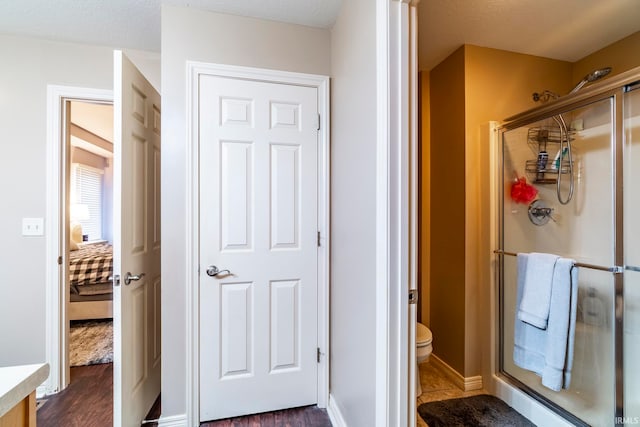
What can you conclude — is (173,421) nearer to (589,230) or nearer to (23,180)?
(23,180)

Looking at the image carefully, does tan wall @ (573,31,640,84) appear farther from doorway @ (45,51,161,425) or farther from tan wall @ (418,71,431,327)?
doorway @ (45,51,161,425)

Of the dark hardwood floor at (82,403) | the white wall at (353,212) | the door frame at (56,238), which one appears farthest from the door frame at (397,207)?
the door frame at (56,238)

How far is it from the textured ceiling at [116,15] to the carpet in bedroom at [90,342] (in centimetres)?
244

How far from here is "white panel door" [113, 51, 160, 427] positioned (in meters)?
1.39

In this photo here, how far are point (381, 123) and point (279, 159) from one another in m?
0.79

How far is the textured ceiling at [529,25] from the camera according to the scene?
1.59m

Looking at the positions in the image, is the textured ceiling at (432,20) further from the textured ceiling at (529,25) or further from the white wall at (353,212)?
the white wall at (353,212)

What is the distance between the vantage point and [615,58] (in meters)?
1.91

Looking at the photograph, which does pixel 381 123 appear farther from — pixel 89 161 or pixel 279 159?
pixel 89 161

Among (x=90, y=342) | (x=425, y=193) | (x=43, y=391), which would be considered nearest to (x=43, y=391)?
(x=43, y=391)

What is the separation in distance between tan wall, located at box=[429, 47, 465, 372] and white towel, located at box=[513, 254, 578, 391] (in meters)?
0.47

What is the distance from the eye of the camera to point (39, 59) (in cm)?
193

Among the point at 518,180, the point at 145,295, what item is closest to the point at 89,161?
the point at 145,295

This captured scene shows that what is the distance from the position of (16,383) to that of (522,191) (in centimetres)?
243
